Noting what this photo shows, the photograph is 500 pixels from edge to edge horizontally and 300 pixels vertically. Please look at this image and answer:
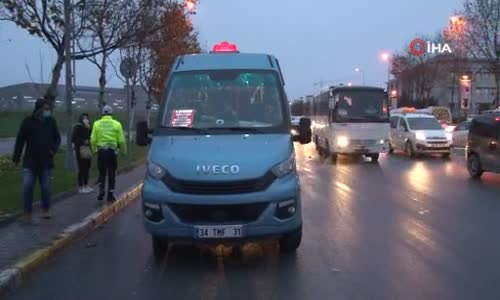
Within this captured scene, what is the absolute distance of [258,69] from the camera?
869 cm

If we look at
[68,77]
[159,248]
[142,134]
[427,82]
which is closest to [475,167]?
[68,77]

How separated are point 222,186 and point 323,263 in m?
1.63

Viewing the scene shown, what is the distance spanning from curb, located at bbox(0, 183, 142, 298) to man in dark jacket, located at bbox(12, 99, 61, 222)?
0.84 metres

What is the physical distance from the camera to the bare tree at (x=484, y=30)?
37.3m

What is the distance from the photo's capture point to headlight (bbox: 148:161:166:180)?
7.34 metres

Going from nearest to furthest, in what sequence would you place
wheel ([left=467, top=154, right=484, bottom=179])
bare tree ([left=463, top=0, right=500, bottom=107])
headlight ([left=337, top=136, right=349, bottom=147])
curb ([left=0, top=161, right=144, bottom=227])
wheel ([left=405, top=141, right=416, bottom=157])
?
1. curb ([left=0, top=161, right=144, bottom=227])
2. wheel ([left=467, top=154, right=484, bottom=179])
3. headlight ([left=337, top=136, right=349, bottom=147])
4. wheel ([left=405, top=141, right=416, bottom=157])
5. bare tree ([left=463, top=0, right=500, bottom=107])

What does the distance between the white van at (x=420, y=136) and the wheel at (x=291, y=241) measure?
1939 cm

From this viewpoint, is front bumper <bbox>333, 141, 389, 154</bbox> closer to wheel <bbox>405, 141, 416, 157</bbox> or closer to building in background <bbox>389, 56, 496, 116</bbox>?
wheel <bbox>405, 141, 416, 157</bbox>

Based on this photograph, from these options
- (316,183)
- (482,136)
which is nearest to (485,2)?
(482,136)

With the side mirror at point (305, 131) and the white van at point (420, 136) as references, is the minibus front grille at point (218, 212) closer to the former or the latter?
the side mirror at point (305, 131)

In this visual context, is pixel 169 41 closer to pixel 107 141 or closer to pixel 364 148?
pixel 364 148

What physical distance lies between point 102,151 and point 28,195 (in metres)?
2.49

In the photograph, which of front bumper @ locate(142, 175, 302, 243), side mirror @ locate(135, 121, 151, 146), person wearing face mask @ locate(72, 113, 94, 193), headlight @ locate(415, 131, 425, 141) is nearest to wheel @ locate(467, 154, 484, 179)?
headlight @ locate(415, 131, 425, 141)

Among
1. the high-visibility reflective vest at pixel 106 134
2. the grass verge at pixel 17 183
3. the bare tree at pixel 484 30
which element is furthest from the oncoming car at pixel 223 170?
the bare tree at pixel 484 30
